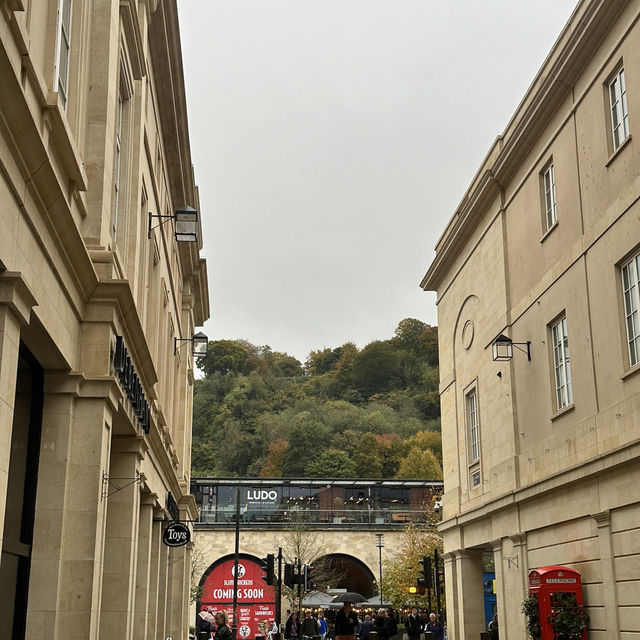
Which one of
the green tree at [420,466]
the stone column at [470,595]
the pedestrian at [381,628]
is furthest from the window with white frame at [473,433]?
the green tree at [420,466]

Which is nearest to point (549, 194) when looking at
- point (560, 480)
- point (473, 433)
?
point (560, 480)

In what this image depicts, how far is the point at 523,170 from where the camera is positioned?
24.4m

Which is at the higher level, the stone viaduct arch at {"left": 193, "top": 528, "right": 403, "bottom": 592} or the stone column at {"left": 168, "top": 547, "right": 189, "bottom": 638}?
the stone viaduct arch at {"left": 193, "top": 528, "right": 403, "bottom": 592}

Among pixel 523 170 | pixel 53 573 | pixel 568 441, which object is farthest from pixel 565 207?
pixel 53 573

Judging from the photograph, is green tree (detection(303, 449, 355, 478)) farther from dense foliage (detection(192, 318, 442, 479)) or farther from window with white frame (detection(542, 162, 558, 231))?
window with white frame (detection(542, 162, 558, 231))

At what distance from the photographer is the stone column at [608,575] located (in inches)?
691

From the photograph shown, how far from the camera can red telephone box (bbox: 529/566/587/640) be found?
19.1 meters

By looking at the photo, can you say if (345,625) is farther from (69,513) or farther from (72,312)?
(72,312)

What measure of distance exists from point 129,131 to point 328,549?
5293 cm

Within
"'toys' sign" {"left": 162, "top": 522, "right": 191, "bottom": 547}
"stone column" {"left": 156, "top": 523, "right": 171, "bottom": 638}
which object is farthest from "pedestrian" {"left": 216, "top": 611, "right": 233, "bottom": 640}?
"stone column" {"left": 156, "top": 523, "right": 171, "bottom": 638}

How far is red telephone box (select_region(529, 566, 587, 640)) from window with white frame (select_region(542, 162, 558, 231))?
26.6ft

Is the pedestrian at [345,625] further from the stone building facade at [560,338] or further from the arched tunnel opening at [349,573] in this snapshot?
the arched tunnel opening at [349,573]

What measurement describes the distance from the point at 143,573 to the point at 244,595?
4019 centimetres

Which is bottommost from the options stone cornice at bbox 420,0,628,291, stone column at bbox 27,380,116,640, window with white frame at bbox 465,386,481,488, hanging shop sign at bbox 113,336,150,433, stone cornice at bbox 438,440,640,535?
stone column at bbox 27,380,116,640
